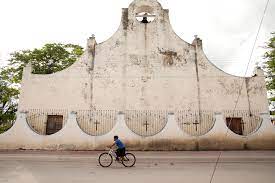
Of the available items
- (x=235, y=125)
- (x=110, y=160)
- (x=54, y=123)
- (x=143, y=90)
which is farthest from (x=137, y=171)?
(x=235, y=125)

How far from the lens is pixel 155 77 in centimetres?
1852

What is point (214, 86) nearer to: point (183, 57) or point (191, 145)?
point (183, 57)

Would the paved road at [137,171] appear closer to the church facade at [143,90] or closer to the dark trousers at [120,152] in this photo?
the dark trousers at [120,152]

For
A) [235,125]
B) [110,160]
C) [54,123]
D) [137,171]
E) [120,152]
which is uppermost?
[54,123]

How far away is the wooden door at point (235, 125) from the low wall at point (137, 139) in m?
2.21

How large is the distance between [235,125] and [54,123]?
12477 millimetres

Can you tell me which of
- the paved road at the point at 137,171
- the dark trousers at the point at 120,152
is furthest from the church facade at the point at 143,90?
the dark trousers at the point at 120,152

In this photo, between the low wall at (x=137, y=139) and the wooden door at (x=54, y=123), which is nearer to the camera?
the low wall at (x=137, y=139)

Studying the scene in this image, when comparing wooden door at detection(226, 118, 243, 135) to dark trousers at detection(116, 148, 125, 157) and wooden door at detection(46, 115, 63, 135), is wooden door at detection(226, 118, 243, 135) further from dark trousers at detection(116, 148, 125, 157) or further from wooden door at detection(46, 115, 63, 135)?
wooden door at detection(46, 115, 63, 135)

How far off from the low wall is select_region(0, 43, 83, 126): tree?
1008cm

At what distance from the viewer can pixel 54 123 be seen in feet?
57.9

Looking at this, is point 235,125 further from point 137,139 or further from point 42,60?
point 42,60

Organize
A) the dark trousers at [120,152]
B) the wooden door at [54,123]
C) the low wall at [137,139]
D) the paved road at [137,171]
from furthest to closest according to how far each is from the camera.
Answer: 1. the wooden door at [54,123]
2. the low wall at [137,139]
3. the dark trousers at [120,152]
4. the paved road at [137,171]

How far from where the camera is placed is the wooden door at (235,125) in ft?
57.8
